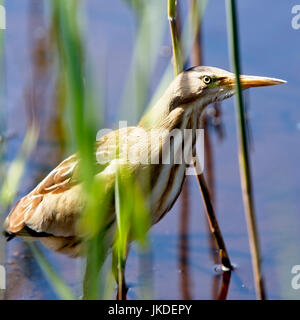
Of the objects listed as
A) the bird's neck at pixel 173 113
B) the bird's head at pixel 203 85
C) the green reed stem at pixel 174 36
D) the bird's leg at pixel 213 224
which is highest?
the green reed stem at pixel 174 36

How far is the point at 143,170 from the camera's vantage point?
1.67 m

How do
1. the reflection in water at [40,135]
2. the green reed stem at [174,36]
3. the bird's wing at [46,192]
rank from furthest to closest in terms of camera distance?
the reflection in water at [40,135] → the bird's wing at [46,192] → the green reed stem at [174,36]

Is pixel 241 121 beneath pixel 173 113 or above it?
beneath

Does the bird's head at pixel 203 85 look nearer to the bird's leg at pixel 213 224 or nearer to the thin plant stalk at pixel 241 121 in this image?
the bird's leg at pixel 213 224

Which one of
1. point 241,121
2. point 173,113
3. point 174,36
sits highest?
point 174,36

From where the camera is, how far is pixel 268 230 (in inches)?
82.9

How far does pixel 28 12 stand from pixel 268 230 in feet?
4.43

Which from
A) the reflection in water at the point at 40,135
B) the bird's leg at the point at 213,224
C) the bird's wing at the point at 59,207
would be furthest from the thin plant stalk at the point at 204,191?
the reflection in water at the point at 40,135

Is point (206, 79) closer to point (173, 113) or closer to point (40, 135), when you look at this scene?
point (173, 113)

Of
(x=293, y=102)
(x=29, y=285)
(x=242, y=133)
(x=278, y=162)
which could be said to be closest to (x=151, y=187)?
(x=29, y=285)

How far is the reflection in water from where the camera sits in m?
1.90

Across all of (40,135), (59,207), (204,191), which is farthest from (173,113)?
(40,135)

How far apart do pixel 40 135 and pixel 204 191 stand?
0.88 metres

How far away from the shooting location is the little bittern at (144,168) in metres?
1.62
